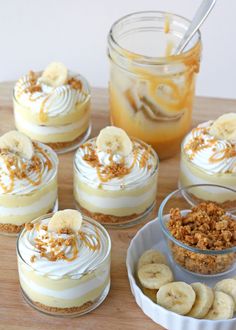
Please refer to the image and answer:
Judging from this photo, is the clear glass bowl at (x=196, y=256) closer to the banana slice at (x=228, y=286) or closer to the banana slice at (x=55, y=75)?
the banana slice at (x=228, y=286)

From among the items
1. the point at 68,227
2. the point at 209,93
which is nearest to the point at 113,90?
the point at 68,227

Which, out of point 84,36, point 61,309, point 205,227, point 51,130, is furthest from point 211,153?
point 84,36

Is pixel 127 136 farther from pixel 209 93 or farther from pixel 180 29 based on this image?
pixel 209 93

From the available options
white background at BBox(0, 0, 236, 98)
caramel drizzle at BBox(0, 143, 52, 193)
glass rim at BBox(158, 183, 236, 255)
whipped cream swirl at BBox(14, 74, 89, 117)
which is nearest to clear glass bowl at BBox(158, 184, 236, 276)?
glass rim at BBox(158, 183, 236, 255)

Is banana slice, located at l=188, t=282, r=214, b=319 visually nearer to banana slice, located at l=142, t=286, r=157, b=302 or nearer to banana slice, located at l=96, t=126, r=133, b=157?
banana slice, located at l=142, t=286, r=157, b=302

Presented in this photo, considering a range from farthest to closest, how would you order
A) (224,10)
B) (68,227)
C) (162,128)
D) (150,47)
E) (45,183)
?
(224,10), (150,47), (162,128), (45,183), (68,227)

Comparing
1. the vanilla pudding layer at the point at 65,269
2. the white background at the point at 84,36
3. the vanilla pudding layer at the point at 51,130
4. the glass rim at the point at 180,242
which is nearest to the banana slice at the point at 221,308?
the glass rim at the point at 180,242
